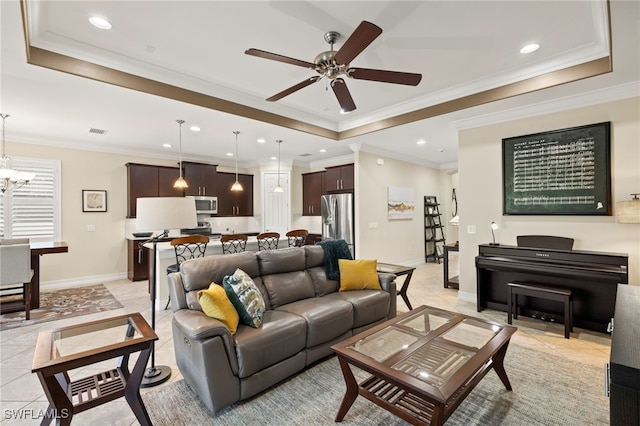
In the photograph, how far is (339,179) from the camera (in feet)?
22.2

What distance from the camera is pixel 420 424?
5.33 ft

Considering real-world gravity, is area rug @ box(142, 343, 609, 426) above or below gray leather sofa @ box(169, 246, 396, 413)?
below

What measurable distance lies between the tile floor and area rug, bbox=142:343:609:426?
0.88ft

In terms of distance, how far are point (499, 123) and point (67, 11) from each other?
4.83 metres

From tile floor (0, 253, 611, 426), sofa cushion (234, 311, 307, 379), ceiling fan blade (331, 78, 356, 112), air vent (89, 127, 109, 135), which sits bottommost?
tile floor (0, 253, 611, 426)

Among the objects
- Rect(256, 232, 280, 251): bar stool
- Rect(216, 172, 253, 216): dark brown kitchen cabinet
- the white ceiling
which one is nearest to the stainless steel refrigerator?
Rect(256, 232, 280, 251): bar stool

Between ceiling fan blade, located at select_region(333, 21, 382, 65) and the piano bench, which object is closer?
ceiling fan blade, located at select_region(333, 21, 382, 65)

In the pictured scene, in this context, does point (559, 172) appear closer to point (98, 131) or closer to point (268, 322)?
point (268, 322)

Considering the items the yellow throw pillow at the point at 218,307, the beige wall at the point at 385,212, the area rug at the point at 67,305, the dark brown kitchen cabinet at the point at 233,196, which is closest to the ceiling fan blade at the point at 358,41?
the yellow throw pillow at the point at 218,307

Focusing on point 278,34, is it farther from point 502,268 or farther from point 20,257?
point 20,257

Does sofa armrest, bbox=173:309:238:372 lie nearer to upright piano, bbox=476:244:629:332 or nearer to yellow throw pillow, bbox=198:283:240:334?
yellow throw pillow, bbox=198:283:240:334

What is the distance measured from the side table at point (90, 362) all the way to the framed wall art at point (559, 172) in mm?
4402

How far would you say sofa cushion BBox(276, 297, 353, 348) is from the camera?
98.7 inches

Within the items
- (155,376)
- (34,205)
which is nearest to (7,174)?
(34,205)
